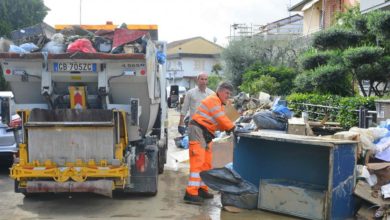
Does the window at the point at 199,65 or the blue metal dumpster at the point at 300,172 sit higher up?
the window at the point at 199,65

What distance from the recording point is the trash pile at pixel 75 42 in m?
6.63

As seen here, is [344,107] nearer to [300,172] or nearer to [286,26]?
[300,172]

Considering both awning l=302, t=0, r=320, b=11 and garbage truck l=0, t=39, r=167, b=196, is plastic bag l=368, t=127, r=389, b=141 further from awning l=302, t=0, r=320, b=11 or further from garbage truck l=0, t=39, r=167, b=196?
awning l=302, t=0, r=320, b=11

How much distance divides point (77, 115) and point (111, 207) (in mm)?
1273

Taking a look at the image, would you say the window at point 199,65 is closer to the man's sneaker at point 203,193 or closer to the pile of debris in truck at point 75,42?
the man's sneaker at point 203,193

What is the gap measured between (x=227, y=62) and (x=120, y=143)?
25.2 meters

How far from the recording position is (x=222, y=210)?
6.68m


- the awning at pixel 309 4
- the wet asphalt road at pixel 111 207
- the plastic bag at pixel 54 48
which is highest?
the awning at pixel 309 4

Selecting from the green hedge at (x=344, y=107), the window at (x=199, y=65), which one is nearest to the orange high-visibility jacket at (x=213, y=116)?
the green hedge at (x=344, y=107)

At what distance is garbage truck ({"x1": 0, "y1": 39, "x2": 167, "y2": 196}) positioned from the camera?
6.39 metres

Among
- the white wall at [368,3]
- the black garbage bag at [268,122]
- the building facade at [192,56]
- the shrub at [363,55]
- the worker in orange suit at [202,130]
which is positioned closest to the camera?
the worker in orange suit at [202,130]

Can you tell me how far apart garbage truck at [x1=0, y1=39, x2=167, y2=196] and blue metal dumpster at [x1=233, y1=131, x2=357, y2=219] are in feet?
5.00

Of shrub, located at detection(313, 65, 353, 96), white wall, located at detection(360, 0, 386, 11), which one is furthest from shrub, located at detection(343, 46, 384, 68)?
white wall, located at detection(360, 0, 386, 11)

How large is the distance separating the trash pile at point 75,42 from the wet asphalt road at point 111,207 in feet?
6.57
